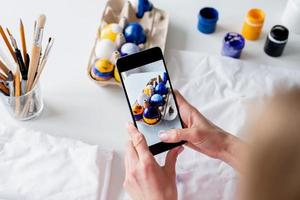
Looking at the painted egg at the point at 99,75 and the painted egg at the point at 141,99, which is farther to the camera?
the painted egg at the point at 99,75

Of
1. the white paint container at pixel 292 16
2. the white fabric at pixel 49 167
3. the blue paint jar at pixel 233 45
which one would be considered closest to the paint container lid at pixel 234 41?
the blue paint jar at pixel 233 45

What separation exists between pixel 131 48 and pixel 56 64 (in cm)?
15

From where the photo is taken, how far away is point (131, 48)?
2.71 ft

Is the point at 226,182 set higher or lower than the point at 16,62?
lower

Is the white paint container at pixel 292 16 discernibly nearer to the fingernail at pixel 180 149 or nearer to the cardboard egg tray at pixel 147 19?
the cardboard egg tray at pixel 147 19

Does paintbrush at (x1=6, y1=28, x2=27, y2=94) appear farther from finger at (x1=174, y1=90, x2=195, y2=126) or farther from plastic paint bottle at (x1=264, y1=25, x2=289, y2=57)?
plastic paint bottle at (x1=264, y1=25, x2=289, y2=57)

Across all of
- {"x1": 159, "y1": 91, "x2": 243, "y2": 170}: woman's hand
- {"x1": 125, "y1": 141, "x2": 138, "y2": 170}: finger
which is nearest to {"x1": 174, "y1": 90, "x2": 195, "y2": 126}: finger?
{"x1": 159, "y1": 91, "x2": 243, "y2": 170}: woman's hand

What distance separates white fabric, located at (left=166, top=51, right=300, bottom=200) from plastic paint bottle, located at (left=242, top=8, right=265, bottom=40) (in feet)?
0.24

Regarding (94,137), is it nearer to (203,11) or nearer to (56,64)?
(56,64)

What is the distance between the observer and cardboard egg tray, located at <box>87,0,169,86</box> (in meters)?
0.89

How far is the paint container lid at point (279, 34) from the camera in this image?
34.8 inches

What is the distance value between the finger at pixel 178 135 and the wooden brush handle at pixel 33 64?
9.0 inches

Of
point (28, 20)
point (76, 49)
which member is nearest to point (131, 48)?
point (76, 49)

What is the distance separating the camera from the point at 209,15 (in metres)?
0.92
